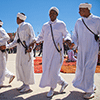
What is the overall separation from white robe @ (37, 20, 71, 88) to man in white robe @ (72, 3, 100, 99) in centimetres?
44

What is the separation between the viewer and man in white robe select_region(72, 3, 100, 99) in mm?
3342

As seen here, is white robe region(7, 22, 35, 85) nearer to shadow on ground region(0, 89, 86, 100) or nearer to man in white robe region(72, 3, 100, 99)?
shadow on ground region(0, 89, 86, 100)

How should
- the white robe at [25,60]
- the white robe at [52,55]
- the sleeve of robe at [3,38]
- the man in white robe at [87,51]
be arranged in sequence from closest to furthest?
the man in white robe at [87,51], the white robe at [52,55], the white robe at [25,60], the sleeve of robe at [3,38]

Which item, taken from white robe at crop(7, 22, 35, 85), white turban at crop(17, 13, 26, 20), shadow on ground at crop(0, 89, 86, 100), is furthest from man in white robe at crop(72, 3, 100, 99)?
white turban at crop(17, 13, 26, 20)

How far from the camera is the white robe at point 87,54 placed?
3.34 meters

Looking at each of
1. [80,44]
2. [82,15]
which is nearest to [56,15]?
[82,15]

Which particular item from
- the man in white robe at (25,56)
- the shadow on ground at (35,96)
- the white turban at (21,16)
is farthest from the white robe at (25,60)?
the shadow on ground at (35,96)

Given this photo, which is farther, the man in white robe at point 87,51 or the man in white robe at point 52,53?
the man in white robe at point 52,53

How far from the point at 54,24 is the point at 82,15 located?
751mm

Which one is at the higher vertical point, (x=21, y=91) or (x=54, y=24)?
(x=54, y=24)

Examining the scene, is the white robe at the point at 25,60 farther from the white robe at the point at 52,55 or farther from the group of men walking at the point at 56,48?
the white robe at the point at 52,55

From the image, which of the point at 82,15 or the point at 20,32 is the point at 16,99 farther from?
the point at 82,15

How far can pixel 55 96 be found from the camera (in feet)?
11.6

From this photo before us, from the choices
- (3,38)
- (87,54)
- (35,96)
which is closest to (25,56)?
(3,38)
